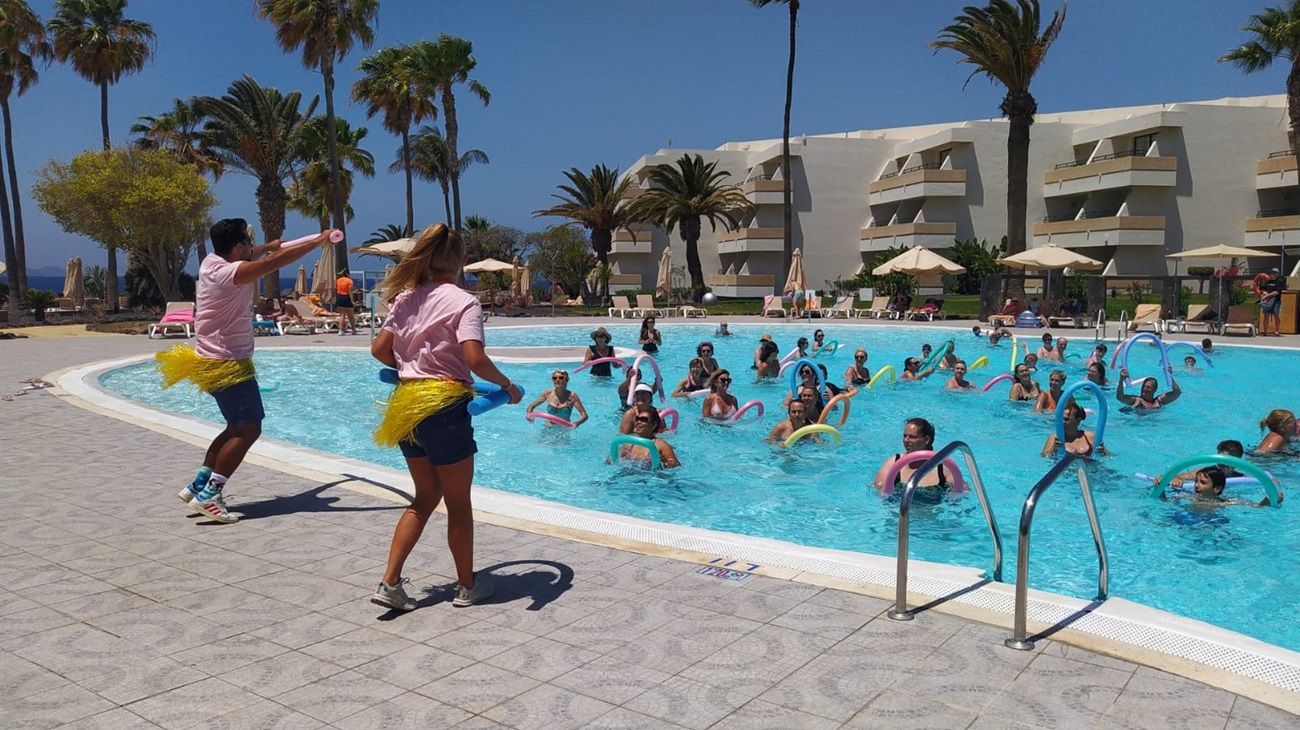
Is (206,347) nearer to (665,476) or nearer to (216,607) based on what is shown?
(216,607)

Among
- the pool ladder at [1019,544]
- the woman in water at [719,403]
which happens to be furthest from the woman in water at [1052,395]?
the pool ladder at [1019,544]

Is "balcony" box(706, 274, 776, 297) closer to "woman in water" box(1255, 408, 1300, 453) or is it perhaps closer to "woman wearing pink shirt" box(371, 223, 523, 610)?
"woman in water" box(1255, 408, 1300, 453)

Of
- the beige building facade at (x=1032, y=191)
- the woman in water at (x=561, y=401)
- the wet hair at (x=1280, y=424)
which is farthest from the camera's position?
the beige building facade at (x=1032, y=191)

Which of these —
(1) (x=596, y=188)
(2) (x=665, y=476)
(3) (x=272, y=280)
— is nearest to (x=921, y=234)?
(1) (x=596, y=188)

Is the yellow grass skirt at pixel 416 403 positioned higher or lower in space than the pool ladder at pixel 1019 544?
higher

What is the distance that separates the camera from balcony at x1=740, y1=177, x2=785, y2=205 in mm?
49719

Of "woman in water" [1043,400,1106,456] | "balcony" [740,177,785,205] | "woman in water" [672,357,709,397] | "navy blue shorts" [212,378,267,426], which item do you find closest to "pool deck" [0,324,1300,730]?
"navy blue shorts" [212,378,267,426]

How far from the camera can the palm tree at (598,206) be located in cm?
4428

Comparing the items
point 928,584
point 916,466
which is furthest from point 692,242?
point 928,584

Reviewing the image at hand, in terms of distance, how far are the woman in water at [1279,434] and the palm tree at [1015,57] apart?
2476cm

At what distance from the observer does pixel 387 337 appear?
3.83 m

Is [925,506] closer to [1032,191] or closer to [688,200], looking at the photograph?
[688,200]

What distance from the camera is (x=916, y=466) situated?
22.5ft

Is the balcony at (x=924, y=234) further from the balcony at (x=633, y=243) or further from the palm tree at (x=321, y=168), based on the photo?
the palm tree at (x=321, y=168)
